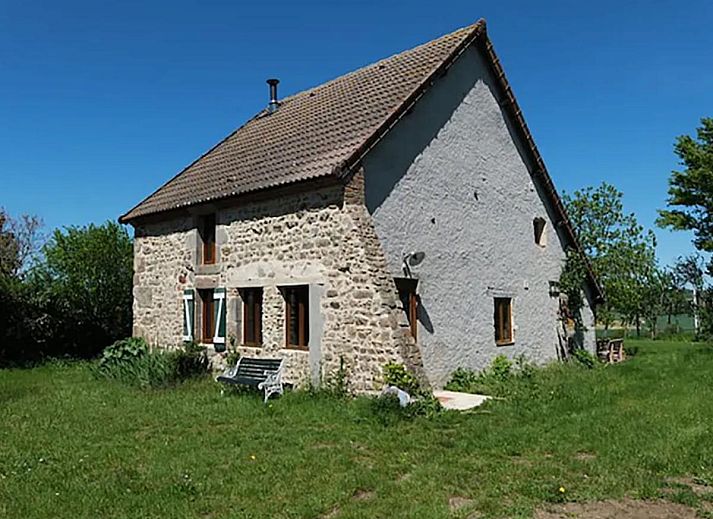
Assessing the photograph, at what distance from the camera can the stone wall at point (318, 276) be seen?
10844 millimetres

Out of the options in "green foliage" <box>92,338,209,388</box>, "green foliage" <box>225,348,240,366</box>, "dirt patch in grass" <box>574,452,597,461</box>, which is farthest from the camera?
"green foliage" <box>225,348,240,366</box>

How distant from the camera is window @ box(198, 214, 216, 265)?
15.1m

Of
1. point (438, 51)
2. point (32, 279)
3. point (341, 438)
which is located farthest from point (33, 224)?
point (341, 438)

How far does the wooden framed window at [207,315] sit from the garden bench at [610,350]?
1233cm

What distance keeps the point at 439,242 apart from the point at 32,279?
13809mm

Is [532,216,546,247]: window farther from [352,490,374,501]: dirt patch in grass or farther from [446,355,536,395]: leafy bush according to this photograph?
[352,490,374,501]: dirt patch in grass

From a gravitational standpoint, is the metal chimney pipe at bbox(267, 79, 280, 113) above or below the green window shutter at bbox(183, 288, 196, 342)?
above

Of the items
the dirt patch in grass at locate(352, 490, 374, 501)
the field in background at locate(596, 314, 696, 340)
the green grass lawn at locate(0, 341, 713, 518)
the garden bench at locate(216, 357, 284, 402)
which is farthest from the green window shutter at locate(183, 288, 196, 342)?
the field in background at locate(596, 314, 696, 340)

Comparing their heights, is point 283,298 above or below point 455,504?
above

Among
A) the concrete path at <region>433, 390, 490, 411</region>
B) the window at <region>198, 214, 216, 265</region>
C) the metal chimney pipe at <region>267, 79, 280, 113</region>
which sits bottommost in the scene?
the concrete path at <region>433, 390, 490, 411</region>

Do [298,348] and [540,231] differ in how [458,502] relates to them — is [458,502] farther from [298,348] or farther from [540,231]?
[540,231]

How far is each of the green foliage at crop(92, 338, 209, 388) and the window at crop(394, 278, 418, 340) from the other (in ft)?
17.1

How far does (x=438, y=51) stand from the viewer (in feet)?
46.5

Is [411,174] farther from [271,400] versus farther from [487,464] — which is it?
[487,464]
